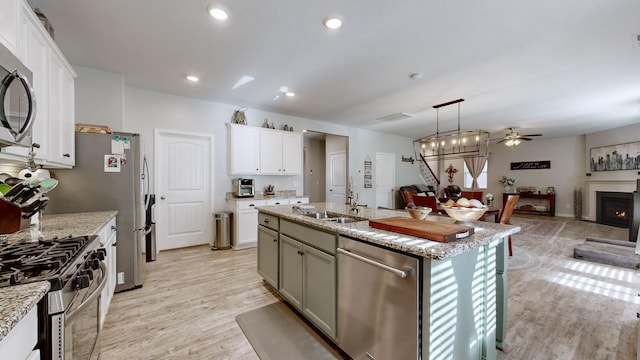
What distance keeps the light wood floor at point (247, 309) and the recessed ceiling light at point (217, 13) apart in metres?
2.71

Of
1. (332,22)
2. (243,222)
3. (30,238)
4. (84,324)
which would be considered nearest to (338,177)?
(243,222)

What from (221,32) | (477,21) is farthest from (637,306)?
(221,32)

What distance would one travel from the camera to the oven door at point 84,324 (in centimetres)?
100

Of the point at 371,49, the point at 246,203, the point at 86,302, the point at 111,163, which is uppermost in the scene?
the point at 371,49

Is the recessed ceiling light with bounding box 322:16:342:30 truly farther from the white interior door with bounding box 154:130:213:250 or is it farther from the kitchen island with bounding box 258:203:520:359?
the white interior door with bounding box 154:130:213:250

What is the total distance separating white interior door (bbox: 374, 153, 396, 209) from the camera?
7371 millimetres

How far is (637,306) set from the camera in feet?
8.04

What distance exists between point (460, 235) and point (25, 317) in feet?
6.07

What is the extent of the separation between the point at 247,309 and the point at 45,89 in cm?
244

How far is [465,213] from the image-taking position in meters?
1.68

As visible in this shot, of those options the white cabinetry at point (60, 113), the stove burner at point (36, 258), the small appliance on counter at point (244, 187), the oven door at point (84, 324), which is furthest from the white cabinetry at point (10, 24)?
the small appliance on counter at point (244, 187)

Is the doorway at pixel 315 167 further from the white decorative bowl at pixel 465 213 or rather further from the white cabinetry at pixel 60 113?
the white decorative bowl at pixel 465 213

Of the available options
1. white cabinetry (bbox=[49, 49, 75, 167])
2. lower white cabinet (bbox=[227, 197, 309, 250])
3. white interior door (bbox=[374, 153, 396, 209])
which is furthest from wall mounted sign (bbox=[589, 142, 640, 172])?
white cabinetry (bbox=[49, 49, 75, 167])

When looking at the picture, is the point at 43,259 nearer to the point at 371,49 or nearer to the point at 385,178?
the point at 371,49
